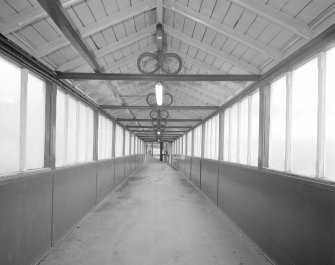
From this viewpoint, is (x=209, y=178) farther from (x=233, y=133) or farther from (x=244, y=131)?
(x=244, y=131)

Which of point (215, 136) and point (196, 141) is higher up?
point (215, 136)

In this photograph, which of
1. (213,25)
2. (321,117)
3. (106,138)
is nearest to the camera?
(321,117)

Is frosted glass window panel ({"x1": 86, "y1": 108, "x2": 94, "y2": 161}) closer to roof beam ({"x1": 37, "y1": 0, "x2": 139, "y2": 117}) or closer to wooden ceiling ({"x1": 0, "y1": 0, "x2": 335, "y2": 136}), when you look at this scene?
wooden ceiling ({"x1": 0, "y1": 0, "x2": 335, "y2": 136})

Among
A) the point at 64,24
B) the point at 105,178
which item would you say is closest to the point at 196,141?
the point at 105,178

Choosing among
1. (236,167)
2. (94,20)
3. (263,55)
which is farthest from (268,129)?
(94,20)

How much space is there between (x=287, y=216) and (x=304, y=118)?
4.56 feet

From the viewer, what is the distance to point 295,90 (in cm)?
394

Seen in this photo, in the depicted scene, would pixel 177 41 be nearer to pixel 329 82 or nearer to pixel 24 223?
pixel 329 82

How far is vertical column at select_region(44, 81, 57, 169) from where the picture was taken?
4.54 metres

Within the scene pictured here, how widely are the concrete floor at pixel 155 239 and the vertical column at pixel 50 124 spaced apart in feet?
5.09

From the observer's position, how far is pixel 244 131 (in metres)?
6.34

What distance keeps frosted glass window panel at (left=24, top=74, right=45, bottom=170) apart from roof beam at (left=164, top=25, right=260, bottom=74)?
108 inches

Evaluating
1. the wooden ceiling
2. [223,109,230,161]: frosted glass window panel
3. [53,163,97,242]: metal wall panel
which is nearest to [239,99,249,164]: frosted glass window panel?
the wooden ceiling

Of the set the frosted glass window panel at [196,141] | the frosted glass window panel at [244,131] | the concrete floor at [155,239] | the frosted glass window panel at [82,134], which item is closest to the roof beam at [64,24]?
the frosted glass window panel at [82,134]
